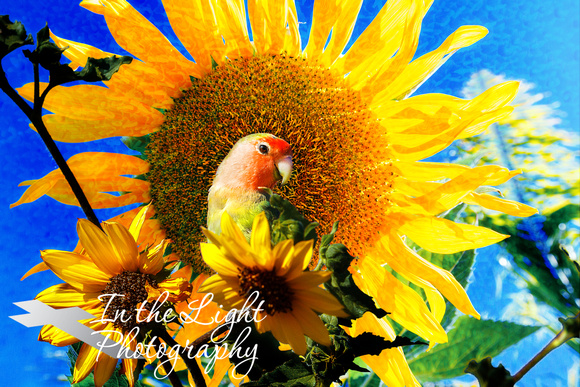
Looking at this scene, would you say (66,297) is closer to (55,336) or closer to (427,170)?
(55,336)

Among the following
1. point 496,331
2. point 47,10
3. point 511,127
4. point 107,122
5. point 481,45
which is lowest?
point 496,331

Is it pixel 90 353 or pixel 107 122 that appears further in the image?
pixel 107 122

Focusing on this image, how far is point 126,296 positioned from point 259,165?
0.60 ft

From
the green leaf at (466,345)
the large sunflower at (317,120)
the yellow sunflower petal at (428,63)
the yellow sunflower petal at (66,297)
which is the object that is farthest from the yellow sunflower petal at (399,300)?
the yellow sunflower petal at (66,297)

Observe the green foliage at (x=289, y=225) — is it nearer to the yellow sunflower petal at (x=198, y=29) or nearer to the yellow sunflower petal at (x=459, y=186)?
the yellow sunflower petal at (x=459, y=186)

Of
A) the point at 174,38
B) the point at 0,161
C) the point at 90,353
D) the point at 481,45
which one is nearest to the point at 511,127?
the point at 481,45

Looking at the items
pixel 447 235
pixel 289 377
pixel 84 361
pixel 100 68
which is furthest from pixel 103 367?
pixel 447 235

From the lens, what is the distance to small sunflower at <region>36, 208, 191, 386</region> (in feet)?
1.28

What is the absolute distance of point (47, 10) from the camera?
0.64 meters

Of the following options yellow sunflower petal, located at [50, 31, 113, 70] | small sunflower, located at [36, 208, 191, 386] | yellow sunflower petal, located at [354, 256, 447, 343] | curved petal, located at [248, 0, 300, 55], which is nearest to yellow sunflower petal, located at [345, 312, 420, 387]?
yellow sunflower petal, located at [354, 256, 447, 343]

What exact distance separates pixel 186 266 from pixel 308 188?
0.20 metres

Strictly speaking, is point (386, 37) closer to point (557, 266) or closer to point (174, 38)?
point (174, 38)

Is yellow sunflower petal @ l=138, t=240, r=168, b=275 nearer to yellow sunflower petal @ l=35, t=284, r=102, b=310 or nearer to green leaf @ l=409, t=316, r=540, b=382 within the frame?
yellow sunflower petal @ l=35, t=284, r=102, b=310

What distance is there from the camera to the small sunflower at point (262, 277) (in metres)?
0.32
